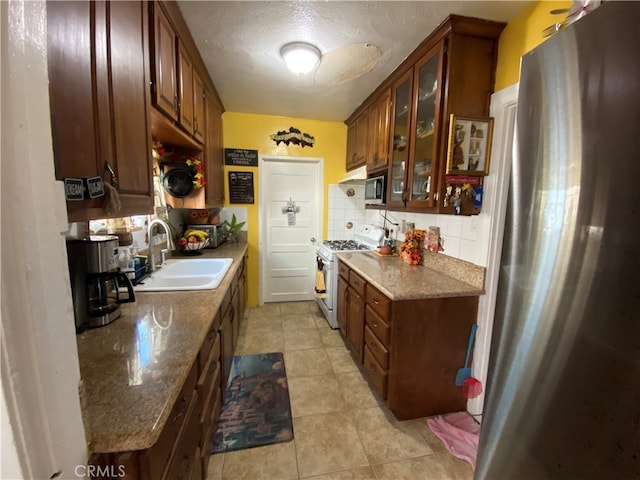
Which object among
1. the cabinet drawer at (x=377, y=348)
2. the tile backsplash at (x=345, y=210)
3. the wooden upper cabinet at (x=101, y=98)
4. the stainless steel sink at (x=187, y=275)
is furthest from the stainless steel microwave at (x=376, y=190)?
the wooden upper cabinet at (x=101, y=98)

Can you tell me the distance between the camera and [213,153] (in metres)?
2.59

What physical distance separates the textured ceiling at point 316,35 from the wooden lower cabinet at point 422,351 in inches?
64.3

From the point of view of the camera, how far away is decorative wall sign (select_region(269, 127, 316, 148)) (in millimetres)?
3232

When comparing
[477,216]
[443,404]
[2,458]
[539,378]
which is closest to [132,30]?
[2,458]

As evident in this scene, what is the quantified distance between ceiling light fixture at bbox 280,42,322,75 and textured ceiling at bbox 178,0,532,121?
0.04 m

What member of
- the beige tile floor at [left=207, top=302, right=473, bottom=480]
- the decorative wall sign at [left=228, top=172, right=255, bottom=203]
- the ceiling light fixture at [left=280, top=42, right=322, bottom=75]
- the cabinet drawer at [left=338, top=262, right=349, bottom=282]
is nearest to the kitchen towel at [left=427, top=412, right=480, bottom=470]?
the beige tile floor at [left=207, top=302, right=473, bottom=480]

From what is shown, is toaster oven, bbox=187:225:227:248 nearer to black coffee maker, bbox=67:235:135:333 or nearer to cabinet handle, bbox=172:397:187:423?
black coffee maker, bbox=67:235:135:333

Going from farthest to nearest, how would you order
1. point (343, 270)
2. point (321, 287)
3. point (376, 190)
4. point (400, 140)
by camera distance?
point (321, 287), point (343, 270), point (376, 190), point (400, 140)

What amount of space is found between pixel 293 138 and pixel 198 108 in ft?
4.69

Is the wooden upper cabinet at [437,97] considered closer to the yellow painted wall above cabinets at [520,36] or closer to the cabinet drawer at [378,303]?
the yellow painted wall above cabinets at [520,36]

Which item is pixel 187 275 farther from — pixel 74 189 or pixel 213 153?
pixel 74 189

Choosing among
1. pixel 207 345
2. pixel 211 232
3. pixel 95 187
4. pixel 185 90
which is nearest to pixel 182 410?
pixel 207 345

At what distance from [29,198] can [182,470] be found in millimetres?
1041

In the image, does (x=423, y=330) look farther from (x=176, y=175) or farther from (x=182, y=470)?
(x=176, y=175)
